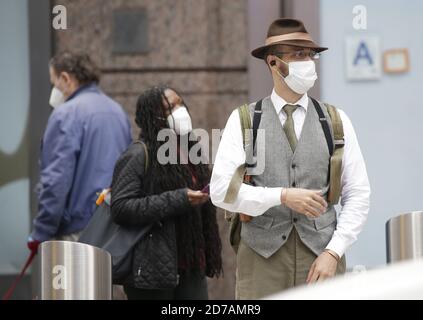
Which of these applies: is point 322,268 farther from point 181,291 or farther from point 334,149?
point 181,291

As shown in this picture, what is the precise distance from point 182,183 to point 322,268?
129 cm

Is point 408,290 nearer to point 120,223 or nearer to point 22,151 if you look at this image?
point 120,223

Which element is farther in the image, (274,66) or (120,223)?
(120,223)

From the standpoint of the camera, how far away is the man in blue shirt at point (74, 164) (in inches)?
278

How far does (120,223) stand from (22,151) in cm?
232

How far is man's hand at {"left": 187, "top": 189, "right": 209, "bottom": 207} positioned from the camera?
621 centimetres

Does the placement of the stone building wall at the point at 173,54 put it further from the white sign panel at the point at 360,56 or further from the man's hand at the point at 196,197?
the man's hand at the point at 196,197

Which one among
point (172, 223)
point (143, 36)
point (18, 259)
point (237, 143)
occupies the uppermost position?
point (143, 36)

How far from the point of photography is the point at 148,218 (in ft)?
20.3

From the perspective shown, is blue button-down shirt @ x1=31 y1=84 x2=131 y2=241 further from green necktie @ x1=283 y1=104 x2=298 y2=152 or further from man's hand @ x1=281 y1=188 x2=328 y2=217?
man's hand @ x1=281 y1=188 x2=328 y2=217

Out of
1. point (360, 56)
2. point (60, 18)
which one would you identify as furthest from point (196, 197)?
point (60, 18)

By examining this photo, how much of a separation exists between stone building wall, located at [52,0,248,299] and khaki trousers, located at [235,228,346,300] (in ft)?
10.1
